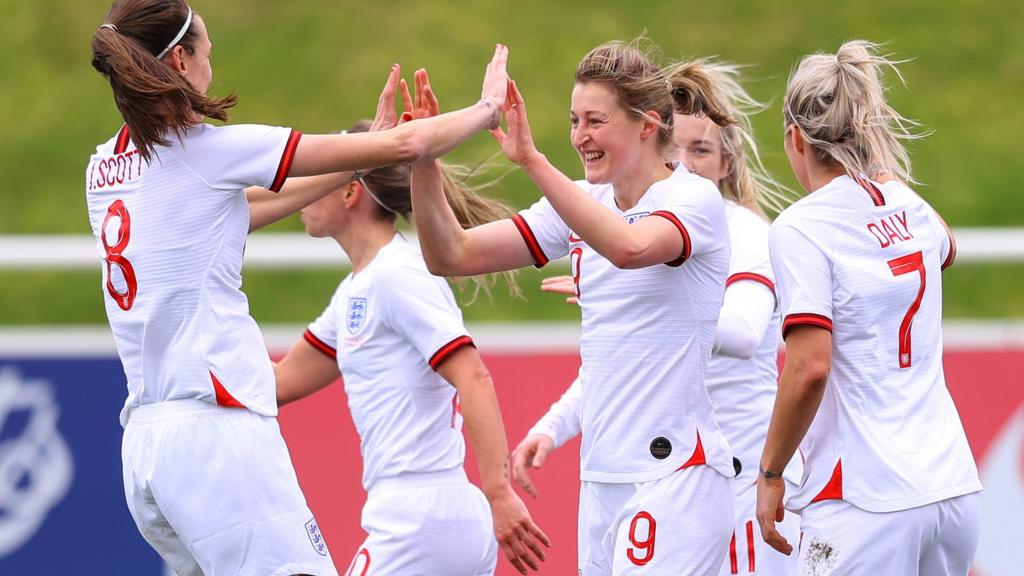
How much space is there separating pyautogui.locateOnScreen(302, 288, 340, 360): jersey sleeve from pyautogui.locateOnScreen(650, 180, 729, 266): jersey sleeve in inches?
63.3

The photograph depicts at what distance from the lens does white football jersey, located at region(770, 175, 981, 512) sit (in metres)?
3.35

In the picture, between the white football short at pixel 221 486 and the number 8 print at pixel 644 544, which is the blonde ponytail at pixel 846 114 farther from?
the white football short at pixel 221 486

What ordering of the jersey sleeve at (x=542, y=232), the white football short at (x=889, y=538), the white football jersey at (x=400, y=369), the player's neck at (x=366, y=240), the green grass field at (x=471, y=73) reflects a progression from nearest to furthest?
1. the white football short at (x=889, y=538)
2. the jersey sleeve at (x=542, y=232)
3. the white football jersey at (x=400, y=369)
4. the player's neck at (x=366, y=240)
5. the green grass field at (x=471, y=73)

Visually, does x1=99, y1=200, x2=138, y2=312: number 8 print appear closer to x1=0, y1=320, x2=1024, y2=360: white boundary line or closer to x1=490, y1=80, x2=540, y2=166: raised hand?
x1=490, y1=80, x2=540, y2=166: raised hand

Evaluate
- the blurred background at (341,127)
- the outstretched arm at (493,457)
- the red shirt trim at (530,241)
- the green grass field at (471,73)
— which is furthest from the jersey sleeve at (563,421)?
the green grass field at (471,73)

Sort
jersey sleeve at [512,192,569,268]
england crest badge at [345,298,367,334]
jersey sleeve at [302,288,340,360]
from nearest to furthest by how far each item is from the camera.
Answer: jersey sleeve at [512,192,569,268], england crest badge at [345,298,367,334], jersey sleeve at [302,288,340,360]

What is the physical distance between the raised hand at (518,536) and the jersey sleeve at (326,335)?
1109mm

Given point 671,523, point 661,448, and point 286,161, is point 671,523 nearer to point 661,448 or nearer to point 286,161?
point 661,448

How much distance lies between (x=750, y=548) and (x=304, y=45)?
8.30m

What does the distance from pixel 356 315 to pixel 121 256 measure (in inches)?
44.6

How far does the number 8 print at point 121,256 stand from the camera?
11.3 feet

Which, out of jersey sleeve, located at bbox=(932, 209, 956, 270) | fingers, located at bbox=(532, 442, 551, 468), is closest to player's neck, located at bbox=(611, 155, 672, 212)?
jersey sleeve, located at bbox=(932, 209, 956, 270)

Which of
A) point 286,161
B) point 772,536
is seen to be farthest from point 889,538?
point 286,161

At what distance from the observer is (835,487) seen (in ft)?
11.1
